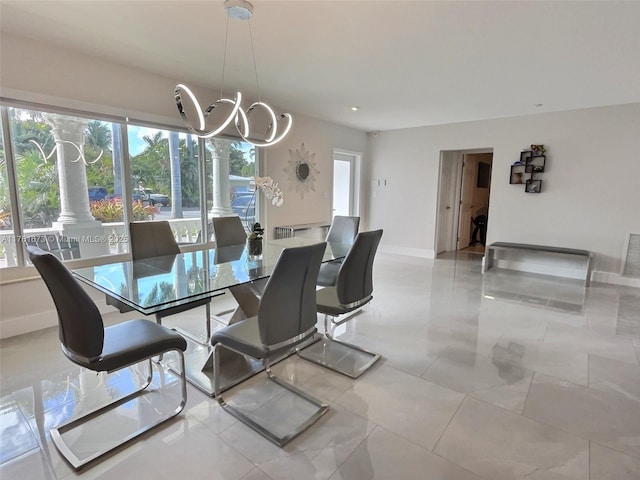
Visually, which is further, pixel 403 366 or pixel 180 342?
pixel 403 366

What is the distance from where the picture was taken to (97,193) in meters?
3.36

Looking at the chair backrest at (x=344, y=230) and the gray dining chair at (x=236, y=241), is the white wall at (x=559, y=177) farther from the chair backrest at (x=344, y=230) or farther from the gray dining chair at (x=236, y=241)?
the gray dining chair at (x=236, y=241)

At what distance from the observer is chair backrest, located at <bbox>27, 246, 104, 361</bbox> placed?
150 centimetres

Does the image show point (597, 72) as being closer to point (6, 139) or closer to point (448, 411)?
point (448, 411)

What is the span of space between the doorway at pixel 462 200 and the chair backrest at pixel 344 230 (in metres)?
3.17

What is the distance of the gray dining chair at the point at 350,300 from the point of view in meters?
2.34

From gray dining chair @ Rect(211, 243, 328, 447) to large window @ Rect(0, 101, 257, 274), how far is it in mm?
1384

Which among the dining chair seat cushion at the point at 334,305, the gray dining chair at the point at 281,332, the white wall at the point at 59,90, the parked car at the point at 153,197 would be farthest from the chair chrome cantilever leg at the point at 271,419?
the parked car at the point at 153,197

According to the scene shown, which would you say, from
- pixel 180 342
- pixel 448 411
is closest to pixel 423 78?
pixel 448 411

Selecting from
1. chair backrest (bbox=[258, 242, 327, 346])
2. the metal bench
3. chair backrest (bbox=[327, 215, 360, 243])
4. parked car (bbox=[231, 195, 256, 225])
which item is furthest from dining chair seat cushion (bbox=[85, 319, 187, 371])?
the metal bench

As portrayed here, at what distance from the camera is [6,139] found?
2.78 m

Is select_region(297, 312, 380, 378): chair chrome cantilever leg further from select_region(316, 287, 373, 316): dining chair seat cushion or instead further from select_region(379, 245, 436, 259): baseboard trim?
select_region(379, 245, 436, 259): baseboard trim

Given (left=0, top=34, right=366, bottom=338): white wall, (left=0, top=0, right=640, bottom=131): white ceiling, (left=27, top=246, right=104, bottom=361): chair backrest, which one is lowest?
(left=27, top=246, right=104, bottom=361): chair backrest

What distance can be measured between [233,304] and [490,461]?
9.18 feet
